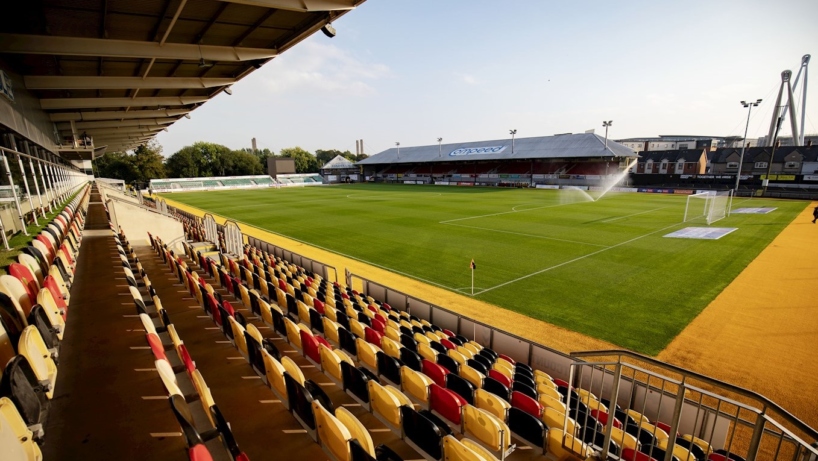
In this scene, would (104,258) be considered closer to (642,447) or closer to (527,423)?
(527,423)

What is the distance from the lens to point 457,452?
3324mm

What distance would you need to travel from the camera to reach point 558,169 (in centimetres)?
6044

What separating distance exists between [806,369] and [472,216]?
2168 cm

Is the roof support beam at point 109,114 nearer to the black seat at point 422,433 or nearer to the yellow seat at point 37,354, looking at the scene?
the yellow seat at point 37,354

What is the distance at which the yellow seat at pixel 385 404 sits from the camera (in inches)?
166

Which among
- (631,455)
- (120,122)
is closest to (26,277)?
(631,455)

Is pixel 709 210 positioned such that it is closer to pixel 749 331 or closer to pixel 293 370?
pixel 749 331

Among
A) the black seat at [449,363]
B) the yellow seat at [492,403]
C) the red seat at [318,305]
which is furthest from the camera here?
the red seat at [318,305]

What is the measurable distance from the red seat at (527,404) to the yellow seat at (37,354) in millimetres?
5125

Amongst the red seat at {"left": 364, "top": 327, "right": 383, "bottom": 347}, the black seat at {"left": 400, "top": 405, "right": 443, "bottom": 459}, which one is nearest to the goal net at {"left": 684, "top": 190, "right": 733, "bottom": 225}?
the red seat at {"left": 364, "top": 327, "right": 383, "bottom": 347}

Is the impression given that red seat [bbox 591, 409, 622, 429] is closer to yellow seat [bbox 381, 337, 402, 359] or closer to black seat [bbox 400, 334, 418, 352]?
black seat [bbox 400, 334, 418, 352]

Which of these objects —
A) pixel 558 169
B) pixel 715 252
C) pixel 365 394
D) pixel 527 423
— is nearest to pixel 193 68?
pixel 365 394

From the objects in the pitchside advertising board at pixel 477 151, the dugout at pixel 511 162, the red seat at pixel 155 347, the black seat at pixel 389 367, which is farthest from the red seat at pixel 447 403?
the pitchside advertising board at pixel 477 151

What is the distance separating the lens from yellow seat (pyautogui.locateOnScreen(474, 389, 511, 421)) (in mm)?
4594
